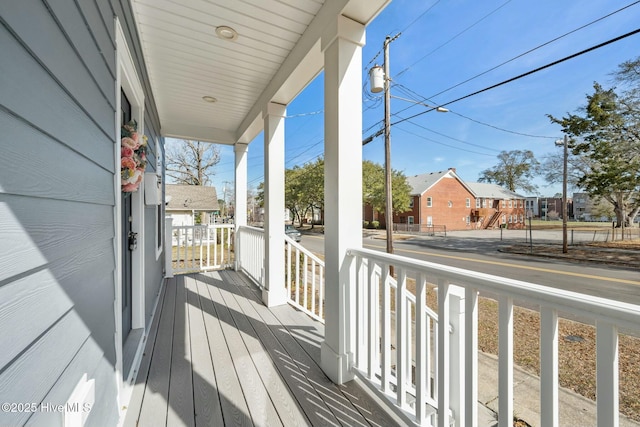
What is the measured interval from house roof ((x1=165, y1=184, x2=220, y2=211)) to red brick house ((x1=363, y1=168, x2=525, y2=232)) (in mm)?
14559

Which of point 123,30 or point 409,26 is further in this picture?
point 409,26

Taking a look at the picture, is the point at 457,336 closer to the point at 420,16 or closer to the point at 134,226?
the point at 134,226

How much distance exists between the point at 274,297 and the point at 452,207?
83.0 ft

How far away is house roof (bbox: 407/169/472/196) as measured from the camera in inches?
Result: 912

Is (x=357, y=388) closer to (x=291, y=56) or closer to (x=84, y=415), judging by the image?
(x=84, y=415)

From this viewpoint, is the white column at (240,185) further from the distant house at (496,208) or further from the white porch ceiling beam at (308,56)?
the distant house at (496,208)

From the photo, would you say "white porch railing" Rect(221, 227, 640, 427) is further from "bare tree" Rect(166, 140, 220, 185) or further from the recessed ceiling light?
"bare tree" Rect(166, 140, 220, 185)

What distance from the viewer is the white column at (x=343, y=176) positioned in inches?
70.8

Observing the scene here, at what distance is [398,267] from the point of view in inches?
57.8

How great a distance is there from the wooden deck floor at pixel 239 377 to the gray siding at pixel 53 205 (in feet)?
1.56

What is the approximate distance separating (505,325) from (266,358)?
1705 millimetres

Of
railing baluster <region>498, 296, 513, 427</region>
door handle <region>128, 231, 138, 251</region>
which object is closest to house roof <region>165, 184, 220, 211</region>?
door handle <region>128, 231, 138, 251</region>

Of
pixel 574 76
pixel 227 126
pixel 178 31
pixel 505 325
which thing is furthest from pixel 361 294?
pixel 574 76

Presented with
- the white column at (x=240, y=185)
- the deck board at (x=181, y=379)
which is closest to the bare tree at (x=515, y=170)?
the white column at (x=240, y=185)
